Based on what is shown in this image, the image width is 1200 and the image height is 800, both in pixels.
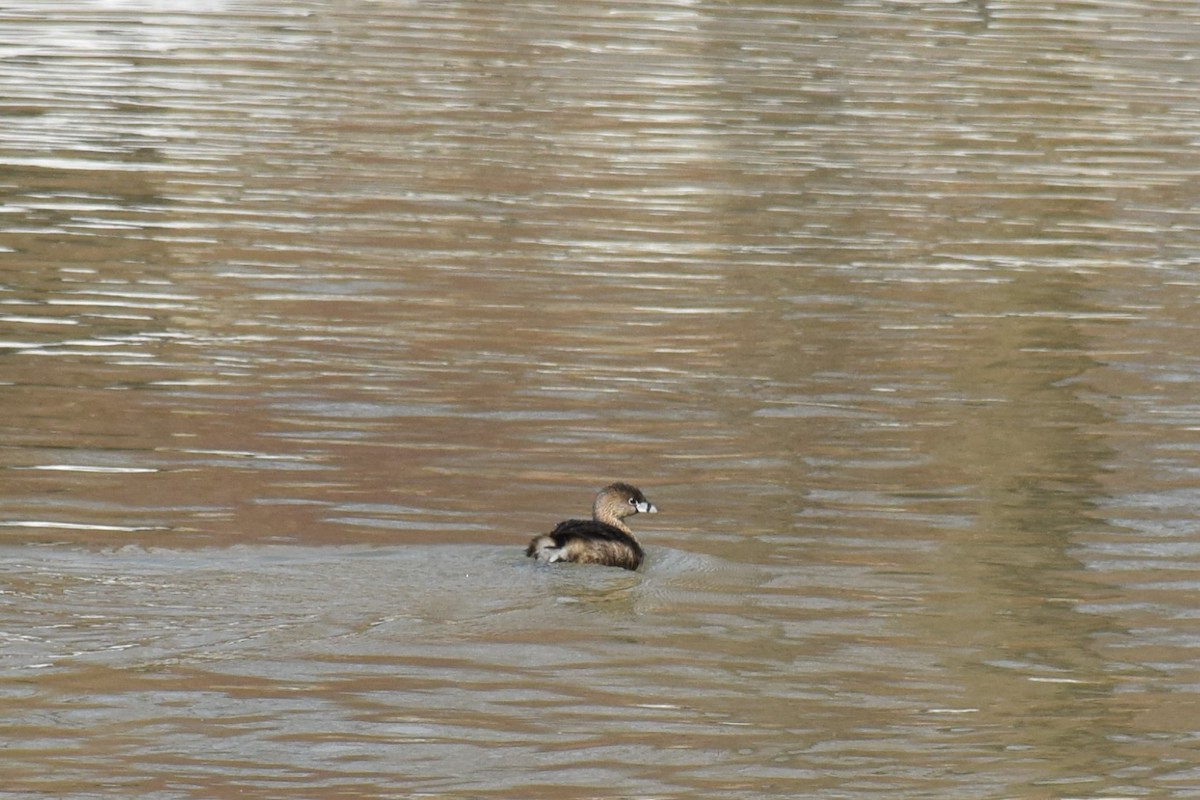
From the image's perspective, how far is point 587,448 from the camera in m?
13.1

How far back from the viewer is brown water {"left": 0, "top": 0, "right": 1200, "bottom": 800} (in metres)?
8.57

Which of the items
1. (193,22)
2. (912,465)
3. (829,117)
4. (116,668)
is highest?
(193,22)

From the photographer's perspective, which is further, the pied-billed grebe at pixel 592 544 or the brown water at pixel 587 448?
the pied-billed grebe at pixel 592 544

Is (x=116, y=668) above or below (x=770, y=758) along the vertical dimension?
above

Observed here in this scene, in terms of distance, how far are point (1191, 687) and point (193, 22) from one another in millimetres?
30989

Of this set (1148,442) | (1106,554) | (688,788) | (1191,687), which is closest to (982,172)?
(1148,442)

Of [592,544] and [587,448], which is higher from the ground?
[587,448]

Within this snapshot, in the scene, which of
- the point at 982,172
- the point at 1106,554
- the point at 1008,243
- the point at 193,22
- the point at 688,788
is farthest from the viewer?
the point at 193,22

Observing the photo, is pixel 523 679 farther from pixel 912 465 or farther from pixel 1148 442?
pixel 1148 442

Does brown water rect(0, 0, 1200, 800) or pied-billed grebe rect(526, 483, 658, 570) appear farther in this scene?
pied-billed grebe rect(526, 483, 658, 570)

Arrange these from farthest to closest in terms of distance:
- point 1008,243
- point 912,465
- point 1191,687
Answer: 1. point 1008,243
2. point 912,465
3. point 1191,687

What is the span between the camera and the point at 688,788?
805cm

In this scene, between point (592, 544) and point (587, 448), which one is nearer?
point (592, 544)

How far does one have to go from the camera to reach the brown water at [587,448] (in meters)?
8.57
